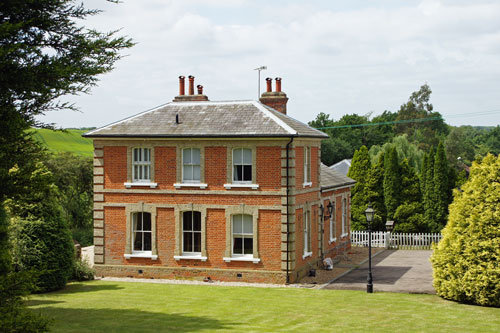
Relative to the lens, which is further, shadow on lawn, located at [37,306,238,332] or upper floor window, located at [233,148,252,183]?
upper floor window, located at [233,148,252,183]

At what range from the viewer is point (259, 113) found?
29.6 meters

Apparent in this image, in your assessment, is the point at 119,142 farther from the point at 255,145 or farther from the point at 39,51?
the point at 39,51

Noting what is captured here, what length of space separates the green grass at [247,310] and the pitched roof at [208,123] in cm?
691

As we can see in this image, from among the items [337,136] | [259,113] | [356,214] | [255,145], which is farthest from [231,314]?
[337,136]

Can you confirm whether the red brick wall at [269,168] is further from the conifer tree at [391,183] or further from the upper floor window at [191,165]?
the conifer tree at [391,183]

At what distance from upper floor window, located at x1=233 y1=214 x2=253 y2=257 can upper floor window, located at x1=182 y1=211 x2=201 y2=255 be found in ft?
5.79

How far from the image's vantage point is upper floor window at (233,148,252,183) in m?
28.7

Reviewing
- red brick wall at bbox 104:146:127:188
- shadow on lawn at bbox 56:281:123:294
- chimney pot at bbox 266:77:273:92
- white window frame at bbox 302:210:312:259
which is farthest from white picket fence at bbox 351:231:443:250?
shadow on lawn at bbox 56:281:123:294

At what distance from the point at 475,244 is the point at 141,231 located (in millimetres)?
15065

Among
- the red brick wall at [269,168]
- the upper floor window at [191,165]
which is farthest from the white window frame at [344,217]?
the upper floor window at [191,165]

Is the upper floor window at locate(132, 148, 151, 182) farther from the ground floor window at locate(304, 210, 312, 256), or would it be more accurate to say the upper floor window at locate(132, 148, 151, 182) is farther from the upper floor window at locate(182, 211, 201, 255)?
the ground floor window at locate(304, 210, 312, 256)

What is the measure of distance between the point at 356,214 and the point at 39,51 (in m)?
34.9

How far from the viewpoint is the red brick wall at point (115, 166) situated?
30188mm

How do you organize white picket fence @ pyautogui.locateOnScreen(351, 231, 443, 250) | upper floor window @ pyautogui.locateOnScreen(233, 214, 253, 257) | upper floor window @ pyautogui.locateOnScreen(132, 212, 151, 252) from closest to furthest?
1. upper floor window @ pyautogui.locateOnScreen(233, 214, 253, 257)
2. upper floor window @ pyautogui.locateOnScreen(132, 212, 151, 252)
3. white picket fence @ pyautogui.locateOnScreen(351, 231, 443, 250)
